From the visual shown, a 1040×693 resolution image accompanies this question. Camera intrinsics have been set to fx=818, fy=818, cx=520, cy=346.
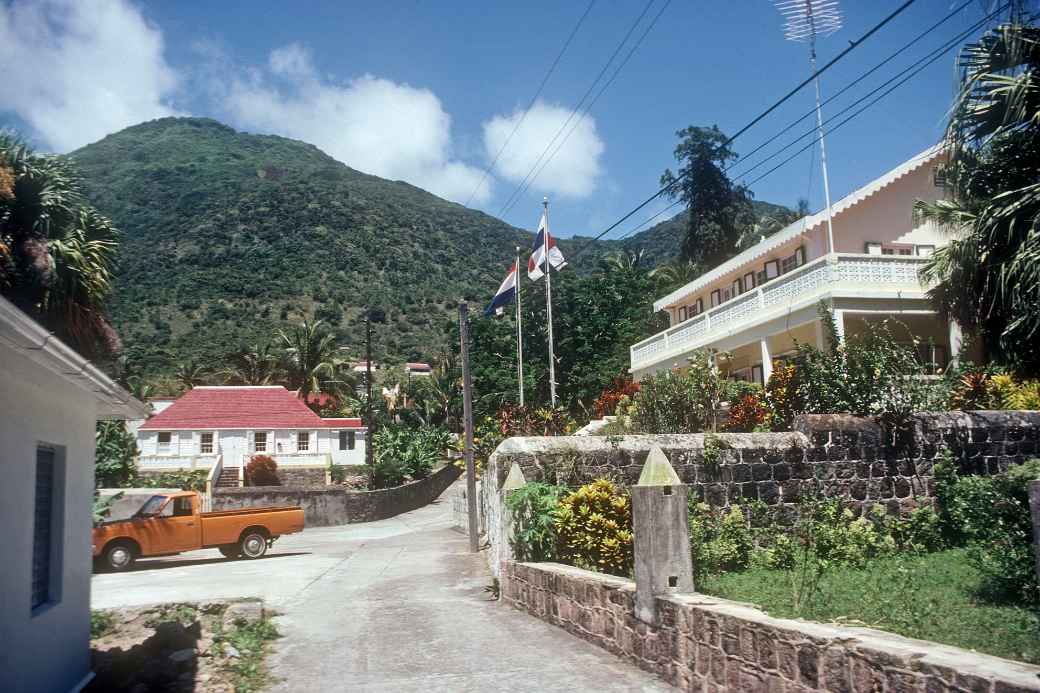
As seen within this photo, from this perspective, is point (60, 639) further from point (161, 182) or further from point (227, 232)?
point (161, 182)

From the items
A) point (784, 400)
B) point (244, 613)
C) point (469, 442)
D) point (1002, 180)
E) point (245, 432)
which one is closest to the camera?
point (244, 613)

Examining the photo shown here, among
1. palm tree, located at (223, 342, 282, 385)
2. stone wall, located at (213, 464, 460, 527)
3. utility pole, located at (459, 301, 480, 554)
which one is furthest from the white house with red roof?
utility pole, located at (459, 301, 480, 554)

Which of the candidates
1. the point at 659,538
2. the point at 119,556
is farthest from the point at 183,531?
the point at 659,538

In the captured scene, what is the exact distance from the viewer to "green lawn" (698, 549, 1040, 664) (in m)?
5.57

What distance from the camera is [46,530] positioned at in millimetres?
7348

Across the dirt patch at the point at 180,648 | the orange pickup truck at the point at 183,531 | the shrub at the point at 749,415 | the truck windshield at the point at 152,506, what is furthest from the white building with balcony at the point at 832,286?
the truck windshield at the point at 152,506

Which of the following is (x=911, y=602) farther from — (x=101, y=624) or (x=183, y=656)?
(x=101, y=624)

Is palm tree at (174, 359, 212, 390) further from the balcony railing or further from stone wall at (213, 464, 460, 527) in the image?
the balcony railing

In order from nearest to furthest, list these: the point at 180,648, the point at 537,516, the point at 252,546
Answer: the point at 180,648, the point at 537,516, the point at 252,546

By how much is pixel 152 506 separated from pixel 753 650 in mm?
19105

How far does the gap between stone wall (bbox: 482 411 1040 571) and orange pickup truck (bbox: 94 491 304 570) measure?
1290 cm

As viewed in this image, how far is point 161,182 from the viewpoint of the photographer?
137500 mm

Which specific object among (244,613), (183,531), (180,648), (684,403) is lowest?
(180,648)

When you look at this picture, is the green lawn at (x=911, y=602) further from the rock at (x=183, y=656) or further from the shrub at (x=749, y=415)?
the rock at (x=183, y=656)
